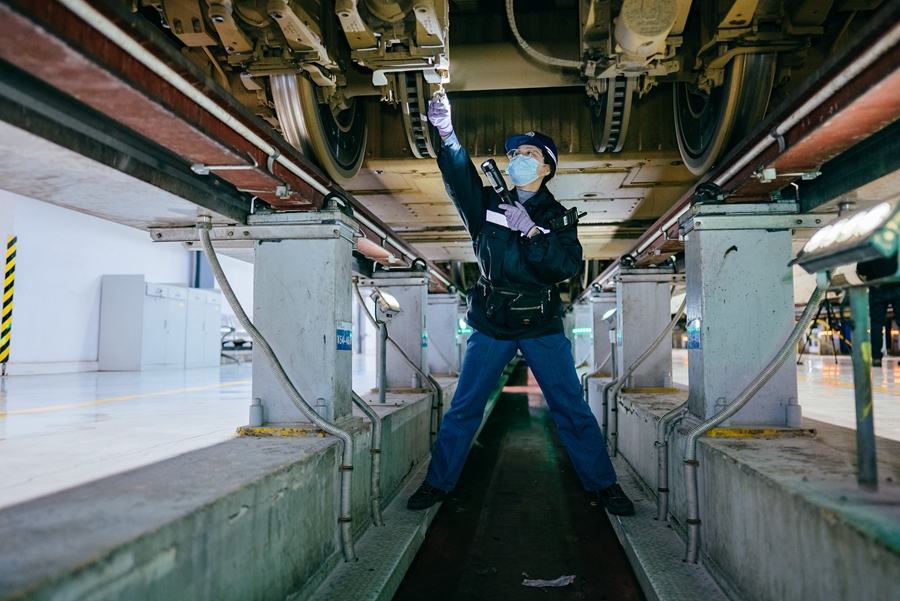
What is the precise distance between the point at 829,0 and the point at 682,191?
1.78 meters

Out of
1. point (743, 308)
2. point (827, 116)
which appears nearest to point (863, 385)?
point (827, 116)

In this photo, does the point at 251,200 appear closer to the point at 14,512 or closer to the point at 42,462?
the point at 42,462

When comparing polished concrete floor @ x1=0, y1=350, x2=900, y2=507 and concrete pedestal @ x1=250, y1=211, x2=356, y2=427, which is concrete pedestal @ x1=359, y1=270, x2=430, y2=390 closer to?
polished concrete floor @ x1=0, y1=350, x2=900, y2=507

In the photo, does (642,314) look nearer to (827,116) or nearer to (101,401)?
(827,116)

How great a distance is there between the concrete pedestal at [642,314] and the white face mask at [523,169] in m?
1.82

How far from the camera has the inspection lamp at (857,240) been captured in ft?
3.68

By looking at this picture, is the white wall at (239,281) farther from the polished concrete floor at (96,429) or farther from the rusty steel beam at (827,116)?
the rusty steel beam at (827,116)

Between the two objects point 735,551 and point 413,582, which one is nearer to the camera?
point 735,551

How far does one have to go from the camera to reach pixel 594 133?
326 cm

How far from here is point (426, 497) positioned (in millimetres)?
2623

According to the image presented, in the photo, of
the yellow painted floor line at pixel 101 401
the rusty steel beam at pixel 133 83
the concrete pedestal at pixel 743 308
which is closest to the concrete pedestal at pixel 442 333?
the yellow painted floor line at pixel 101 401

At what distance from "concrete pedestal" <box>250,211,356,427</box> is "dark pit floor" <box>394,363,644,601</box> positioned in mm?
818

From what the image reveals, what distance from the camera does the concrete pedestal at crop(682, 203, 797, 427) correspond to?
2182 millimetres

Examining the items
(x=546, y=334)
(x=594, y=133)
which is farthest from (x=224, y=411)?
(x=594, y=133)
